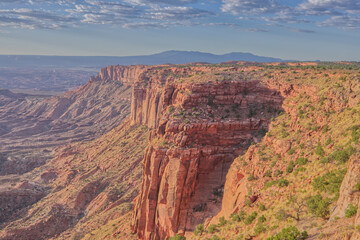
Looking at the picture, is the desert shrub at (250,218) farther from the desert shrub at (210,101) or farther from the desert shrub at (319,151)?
the desert shrub at (210,101)

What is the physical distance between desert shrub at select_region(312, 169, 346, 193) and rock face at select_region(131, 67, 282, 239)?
13933mm

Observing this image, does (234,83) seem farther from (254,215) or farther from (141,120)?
(141,120)

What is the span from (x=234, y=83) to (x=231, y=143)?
9336 mm

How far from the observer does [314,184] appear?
25641 mm

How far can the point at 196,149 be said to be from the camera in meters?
38.0

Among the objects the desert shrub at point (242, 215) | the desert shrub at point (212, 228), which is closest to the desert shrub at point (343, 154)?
the desert shrub at point (242, 215)

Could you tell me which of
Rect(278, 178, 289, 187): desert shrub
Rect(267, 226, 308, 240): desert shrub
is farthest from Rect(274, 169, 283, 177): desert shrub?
Rect(267, 226, 308, 240): desert shrub

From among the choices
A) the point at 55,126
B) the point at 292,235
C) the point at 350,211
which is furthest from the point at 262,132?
the point at 55,126

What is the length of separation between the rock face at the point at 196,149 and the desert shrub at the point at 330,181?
13933 millimetres

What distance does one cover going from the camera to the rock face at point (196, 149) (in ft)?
124

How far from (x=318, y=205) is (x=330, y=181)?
2.66 metres

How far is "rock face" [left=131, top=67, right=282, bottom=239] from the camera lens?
3766 cm

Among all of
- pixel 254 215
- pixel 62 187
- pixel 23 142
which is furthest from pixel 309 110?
pixel 23 142

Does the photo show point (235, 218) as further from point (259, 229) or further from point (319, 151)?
point (319, 151)
